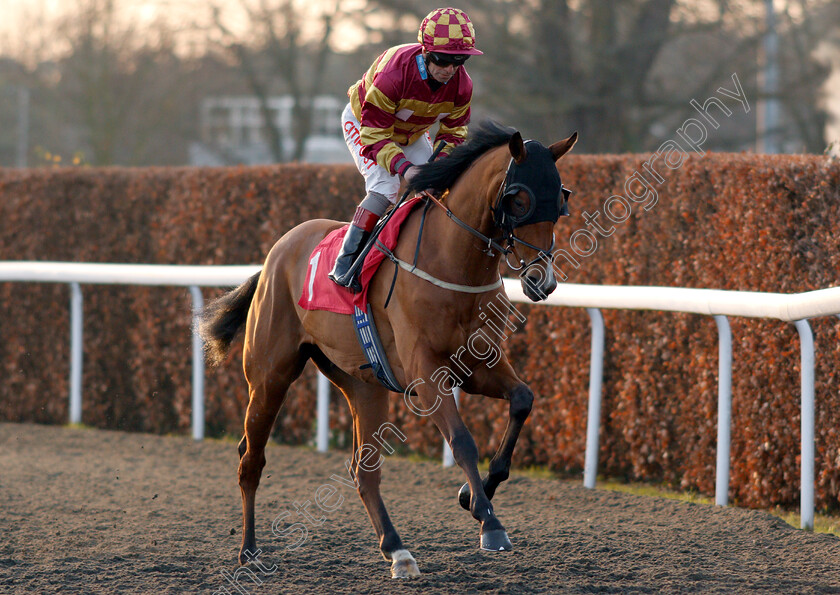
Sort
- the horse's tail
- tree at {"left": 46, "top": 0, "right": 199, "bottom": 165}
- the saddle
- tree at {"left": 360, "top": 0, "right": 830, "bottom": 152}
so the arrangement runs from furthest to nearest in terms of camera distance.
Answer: tree at {"left": 46, "top": 0, "right": 199, "bottom": 165}
tree at {"left": 360, "top": 0, "right": 830, "bottom": 152}
the horse's tail
the saddle

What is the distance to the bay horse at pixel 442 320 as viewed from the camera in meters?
3.30

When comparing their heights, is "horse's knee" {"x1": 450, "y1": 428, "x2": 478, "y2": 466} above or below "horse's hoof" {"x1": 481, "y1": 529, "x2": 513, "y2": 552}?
above

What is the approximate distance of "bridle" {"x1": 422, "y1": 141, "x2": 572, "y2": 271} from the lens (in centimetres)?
327

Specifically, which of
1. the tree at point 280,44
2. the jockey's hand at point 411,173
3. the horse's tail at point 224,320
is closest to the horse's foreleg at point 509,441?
the jockey's hand at point 411,173

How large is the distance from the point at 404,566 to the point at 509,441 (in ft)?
2.12

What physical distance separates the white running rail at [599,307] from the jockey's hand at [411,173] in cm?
165

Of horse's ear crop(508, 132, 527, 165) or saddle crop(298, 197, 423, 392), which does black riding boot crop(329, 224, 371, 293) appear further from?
horse's ear crop(508, 132, 527, 165)

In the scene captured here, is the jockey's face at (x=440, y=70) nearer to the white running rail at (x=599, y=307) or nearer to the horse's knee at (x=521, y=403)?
the horse's knee at (x=521, y=403)

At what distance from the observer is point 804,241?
471 cm

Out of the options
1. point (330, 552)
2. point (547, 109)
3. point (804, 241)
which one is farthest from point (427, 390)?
point (547, 109)

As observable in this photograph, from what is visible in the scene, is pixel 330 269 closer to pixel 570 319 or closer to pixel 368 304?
pixel 368 304

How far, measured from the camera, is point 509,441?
3467 mm

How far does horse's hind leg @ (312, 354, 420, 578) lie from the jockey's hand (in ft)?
3.19

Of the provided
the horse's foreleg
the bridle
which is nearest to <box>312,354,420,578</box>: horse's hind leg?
the horse's foreleg
